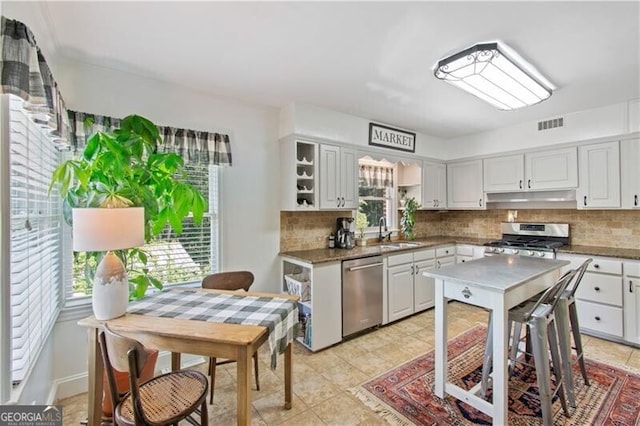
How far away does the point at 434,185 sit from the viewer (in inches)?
183

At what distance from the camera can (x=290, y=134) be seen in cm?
315

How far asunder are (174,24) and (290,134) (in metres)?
1.49

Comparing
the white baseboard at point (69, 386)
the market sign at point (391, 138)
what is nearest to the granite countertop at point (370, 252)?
the market sign at point (391, 138)

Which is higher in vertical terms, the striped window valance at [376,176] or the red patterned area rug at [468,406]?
the striped window valance at [376,176]

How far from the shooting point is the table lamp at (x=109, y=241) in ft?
5.02

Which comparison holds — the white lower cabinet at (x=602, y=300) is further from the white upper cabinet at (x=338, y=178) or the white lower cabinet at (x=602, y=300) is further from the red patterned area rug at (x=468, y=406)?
the white upper cabinet at (x=338, y=178)

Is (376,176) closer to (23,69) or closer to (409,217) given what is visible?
(409,217)

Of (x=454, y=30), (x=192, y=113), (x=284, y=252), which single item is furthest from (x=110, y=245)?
(x=454, y=30)

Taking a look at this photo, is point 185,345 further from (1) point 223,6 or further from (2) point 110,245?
(1) point 223,6

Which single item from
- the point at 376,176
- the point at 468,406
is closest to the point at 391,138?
the point at 376,176

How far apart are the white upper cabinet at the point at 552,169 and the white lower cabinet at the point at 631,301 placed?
1.07 metres

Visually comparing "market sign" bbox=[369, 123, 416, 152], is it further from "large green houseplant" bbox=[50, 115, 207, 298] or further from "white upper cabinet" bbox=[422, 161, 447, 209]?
"large green houseplant" bbox=[50, 115, 207, 298]

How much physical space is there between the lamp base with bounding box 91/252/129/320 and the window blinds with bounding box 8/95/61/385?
293 millimetres

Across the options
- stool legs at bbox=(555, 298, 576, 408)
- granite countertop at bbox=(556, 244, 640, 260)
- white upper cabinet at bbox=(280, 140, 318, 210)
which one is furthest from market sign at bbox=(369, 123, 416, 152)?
stool legs at bbox=(555, 298, 576, 408)
